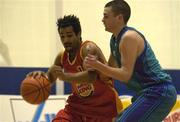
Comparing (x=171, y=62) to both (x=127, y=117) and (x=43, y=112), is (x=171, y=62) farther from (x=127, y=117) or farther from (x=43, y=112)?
(x=127, y=117)

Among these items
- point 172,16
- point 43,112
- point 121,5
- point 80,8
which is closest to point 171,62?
point 172,16

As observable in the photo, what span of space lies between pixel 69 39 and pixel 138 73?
30.8 inches

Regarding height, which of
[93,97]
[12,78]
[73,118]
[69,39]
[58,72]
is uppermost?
[69,39]

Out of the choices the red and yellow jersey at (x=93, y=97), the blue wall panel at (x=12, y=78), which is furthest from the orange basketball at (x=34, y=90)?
the blue wall panel at (x=12, y=78)

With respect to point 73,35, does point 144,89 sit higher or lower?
lower

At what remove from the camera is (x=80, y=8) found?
6.10m

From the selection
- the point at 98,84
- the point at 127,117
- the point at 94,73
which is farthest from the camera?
the point at 98,84

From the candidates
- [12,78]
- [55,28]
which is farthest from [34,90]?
[55,28]

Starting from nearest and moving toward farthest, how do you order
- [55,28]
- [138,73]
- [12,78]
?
[138,73] < [12,78] < [55,28]

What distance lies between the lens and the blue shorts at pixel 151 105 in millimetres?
3252

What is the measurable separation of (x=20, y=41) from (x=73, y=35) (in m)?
2.42

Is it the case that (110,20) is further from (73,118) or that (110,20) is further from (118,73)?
(73,118)

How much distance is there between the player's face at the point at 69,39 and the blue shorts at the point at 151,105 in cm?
84

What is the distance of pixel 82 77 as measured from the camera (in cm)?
367
